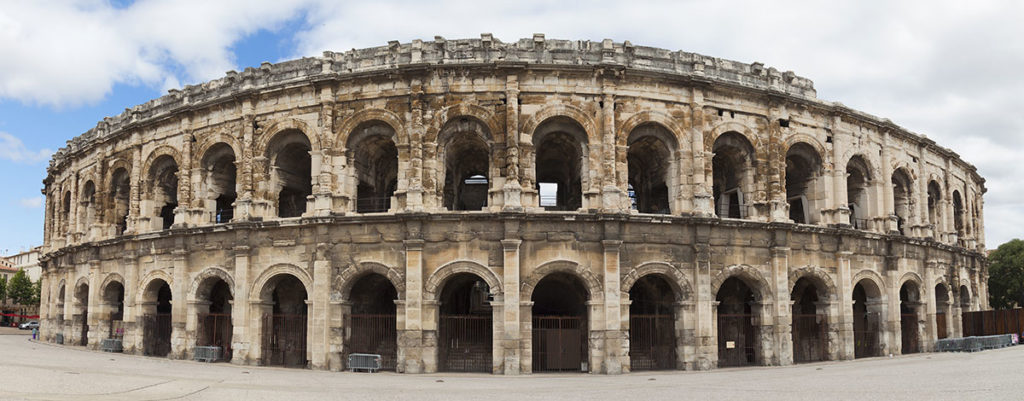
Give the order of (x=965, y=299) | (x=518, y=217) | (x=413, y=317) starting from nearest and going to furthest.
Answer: (x=518, y=217) → (x=413, y=317) → (x=965, y=299)

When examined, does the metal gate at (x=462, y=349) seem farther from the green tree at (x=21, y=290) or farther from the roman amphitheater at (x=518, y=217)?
the green tree at (x=21, y=290)

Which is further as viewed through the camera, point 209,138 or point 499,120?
point 209,138

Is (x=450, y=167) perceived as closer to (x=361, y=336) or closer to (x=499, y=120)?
(x=499, y=120)

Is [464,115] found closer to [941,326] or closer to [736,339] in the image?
[736,339]

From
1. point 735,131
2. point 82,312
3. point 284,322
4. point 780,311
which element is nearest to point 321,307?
point 284,322

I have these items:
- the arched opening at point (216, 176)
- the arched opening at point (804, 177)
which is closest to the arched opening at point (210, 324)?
the arched opening at point (216, 176)

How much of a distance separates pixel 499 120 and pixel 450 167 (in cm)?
326

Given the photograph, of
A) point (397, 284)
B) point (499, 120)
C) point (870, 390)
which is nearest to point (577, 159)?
point (499, 120)

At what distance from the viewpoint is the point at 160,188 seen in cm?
2484

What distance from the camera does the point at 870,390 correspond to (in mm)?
14109

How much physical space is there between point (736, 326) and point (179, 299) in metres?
17.5

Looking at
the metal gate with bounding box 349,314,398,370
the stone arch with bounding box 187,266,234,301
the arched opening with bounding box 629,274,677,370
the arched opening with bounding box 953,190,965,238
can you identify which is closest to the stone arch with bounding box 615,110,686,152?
the arched opening with bounding box 629,274,677,370

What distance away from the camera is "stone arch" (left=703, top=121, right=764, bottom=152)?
2075 cm

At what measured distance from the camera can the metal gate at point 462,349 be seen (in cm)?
1969
